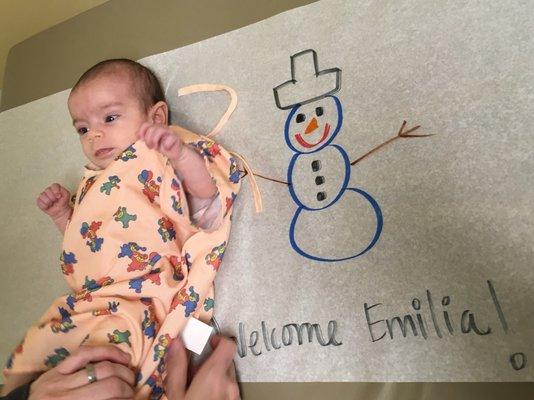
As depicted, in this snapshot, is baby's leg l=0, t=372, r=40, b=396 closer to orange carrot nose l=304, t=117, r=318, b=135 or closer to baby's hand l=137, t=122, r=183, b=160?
baby's hand l=137, t=122, r=183, b=160

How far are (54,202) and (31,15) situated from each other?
2.29 ft

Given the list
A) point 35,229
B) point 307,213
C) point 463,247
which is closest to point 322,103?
point 307,213

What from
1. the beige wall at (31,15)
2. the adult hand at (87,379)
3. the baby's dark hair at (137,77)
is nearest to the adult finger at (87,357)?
the adult hand at (87,379)

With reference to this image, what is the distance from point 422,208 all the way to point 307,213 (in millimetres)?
200

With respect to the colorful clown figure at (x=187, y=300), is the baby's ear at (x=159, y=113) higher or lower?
higher

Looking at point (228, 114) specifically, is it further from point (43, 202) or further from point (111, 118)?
point (43, 202)

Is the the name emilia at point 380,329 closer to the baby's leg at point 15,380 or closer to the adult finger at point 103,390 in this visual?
the adult finger at point 103,390

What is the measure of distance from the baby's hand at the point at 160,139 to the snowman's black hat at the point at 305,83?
247mm

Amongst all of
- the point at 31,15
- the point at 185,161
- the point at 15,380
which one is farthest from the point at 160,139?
the point at 31,15

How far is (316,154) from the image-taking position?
79cm

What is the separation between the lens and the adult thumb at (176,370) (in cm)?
73

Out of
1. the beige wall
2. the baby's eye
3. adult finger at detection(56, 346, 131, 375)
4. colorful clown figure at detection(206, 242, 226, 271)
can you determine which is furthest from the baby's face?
the beige wall

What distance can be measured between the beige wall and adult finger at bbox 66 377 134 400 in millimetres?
1062

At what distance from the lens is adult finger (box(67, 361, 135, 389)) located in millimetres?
649
